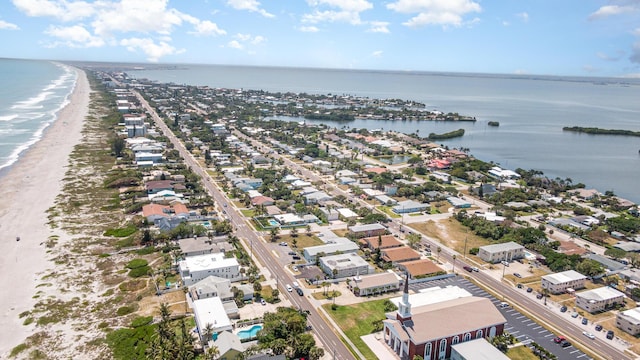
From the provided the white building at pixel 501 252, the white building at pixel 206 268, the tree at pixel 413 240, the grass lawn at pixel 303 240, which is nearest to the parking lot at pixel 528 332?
the white building at pixel 501 252

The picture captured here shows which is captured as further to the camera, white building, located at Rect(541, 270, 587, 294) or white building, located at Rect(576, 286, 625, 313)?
white building, located at Rect(541, 270, 587, 294)

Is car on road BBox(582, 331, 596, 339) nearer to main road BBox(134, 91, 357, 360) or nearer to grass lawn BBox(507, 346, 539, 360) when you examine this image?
grass lawn BBox(507, 346, 539, 360)

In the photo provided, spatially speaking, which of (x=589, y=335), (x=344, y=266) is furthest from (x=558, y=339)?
(x=344, y=266)

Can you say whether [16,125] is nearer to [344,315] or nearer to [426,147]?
[426,147]

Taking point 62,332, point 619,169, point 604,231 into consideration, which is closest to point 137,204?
point 62,332

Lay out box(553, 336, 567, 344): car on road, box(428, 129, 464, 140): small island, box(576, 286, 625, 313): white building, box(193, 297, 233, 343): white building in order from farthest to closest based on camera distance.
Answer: box(428, 129, 464, 140): small island
box(576, 286, 625, 313): white building
box(553, 336, 567, 344): car on road
box(193, 297, 233, 343): white building

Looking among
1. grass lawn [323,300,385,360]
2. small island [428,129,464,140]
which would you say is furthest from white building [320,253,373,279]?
small island [428,129,464,140]

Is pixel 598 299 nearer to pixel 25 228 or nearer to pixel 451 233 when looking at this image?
pixel 451 233
